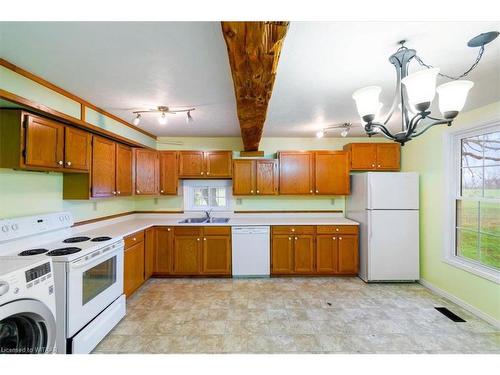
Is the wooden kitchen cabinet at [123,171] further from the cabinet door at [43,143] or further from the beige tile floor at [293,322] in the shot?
the beige tile floor at [293,322]

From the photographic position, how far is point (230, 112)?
8.99ft

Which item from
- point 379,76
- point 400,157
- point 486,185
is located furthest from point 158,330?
point 400,157

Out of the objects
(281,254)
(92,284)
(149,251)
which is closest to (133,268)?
(149,251)

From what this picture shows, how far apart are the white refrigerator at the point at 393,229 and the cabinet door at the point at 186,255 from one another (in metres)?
2.65

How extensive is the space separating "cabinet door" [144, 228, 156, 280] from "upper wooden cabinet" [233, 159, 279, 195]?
1.49 metres

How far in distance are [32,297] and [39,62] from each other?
167cm

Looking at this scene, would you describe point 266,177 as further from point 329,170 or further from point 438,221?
point 438,221

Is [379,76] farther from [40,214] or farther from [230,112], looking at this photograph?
[40,214]

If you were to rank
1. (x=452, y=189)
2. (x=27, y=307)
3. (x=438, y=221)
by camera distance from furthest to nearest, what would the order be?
(x=438, y=221) → (x=452, y=189) → (x=27, y=307)

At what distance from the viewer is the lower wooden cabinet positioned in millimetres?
3568

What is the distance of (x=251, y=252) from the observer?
357 centimetres

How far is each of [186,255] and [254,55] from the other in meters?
3.18

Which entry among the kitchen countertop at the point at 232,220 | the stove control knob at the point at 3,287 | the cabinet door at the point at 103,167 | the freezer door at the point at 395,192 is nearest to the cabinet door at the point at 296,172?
the kitchen countertop at the point at 232,220

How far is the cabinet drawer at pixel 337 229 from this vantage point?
358 centimetres
